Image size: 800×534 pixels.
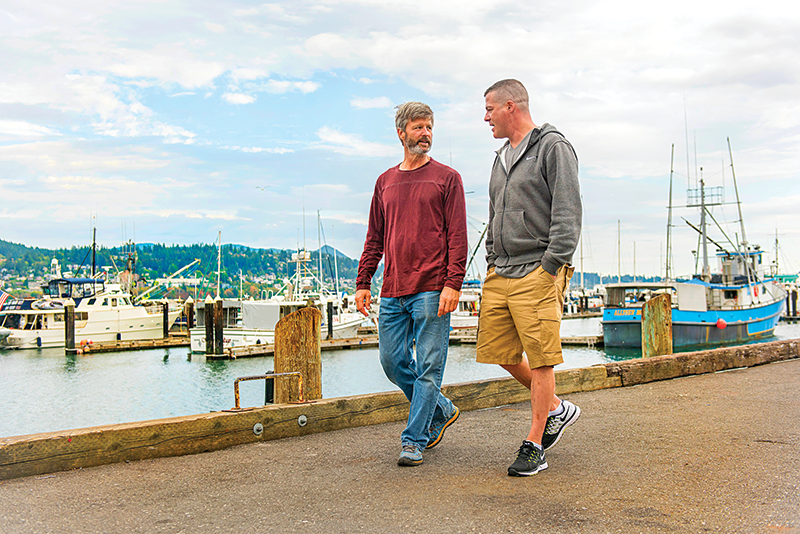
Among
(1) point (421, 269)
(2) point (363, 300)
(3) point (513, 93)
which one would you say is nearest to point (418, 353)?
(1) point (421, 269)

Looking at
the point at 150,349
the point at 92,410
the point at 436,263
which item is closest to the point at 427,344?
the point at 436,263

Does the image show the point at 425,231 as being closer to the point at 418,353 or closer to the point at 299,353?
the point at 418,353

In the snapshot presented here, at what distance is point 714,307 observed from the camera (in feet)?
102

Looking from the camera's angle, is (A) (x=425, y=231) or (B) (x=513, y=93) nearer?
(B) (x=513, y=93)

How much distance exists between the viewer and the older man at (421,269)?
133 inches

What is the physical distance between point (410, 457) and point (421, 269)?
102 cm

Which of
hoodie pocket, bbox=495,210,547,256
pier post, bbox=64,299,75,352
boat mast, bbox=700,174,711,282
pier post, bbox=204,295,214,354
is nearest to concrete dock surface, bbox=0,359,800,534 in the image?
hoodie pocket, bbox=495,210,547,256

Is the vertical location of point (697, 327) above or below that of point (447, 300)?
below

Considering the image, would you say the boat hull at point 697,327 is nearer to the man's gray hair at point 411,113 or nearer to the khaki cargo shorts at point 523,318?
the khaki cargo shorts at point 523,318

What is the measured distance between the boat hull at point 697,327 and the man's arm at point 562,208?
2762 centimetres

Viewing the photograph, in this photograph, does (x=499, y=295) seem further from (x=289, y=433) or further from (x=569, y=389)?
(x=569, y=389)

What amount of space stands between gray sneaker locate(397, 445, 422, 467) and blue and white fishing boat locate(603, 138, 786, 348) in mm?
26232

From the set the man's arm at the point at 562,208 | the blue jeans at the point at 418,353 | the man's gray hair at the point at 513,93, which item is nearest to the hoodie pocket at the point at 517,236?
the man's arm at the point at 562,208

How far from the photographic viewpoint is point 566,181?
3.08m
